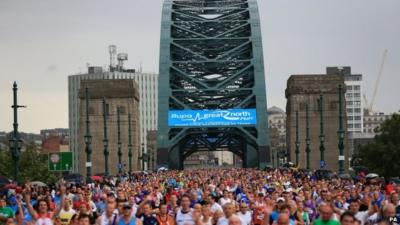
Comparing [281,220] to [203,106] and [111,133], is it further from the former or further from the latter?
[111,133]

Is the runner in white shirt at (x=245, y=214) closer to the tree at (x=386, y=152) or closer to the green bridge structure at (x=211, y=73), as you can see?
the tree at (x=386, y=152)

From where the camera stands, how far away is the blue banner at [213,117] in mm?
102750

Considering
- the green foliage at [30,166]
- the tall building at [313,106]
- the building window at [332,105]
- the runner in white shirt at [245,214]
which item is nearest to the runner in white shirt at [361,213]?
the runner in white shirt at [245,214]

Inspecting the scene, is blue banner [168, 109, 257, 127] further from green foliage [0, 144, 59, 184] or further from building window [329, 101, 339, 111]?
building window [329, 101, 339, 111]

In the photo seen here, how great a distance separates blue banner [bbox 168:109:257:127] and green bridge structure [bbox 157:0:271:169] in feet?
0.47

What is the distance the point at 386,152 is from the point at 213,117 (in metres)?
19.0

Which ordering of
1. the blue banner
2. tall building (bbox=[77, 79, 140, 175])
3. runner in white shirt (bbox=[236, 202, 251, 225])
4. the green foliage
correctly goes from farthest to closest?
1. tall building (bbox=[77, 79, 140, 175])
2. the green foliage
3. the blue banner
4. runner in white shirt (bbox=[236, 202, 251, 225])

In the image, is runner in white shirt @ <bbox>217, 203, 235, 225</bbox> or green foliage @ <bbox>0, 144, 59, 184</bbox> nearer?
runner in white shirt @ <bbox>217, 203, 235, 225</bbox>

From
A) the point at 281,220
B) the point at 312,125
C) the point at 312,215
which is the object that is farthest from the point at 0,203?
the point at 312,125

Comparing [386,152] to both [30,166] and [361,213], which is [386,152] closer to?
[30,166]

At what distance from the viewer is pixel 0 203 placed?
22094mm

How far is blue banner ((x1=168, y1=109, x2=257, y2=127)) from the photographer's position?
4045 inches

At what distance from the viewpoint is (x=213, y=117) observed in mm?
102750

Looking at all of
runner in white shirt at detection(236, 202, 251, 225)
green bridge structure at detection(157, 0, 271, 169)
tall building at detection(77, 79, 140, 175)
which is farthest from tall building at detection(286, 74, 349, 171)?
runner in white shirt at detection(236, 202, 251, 225)
